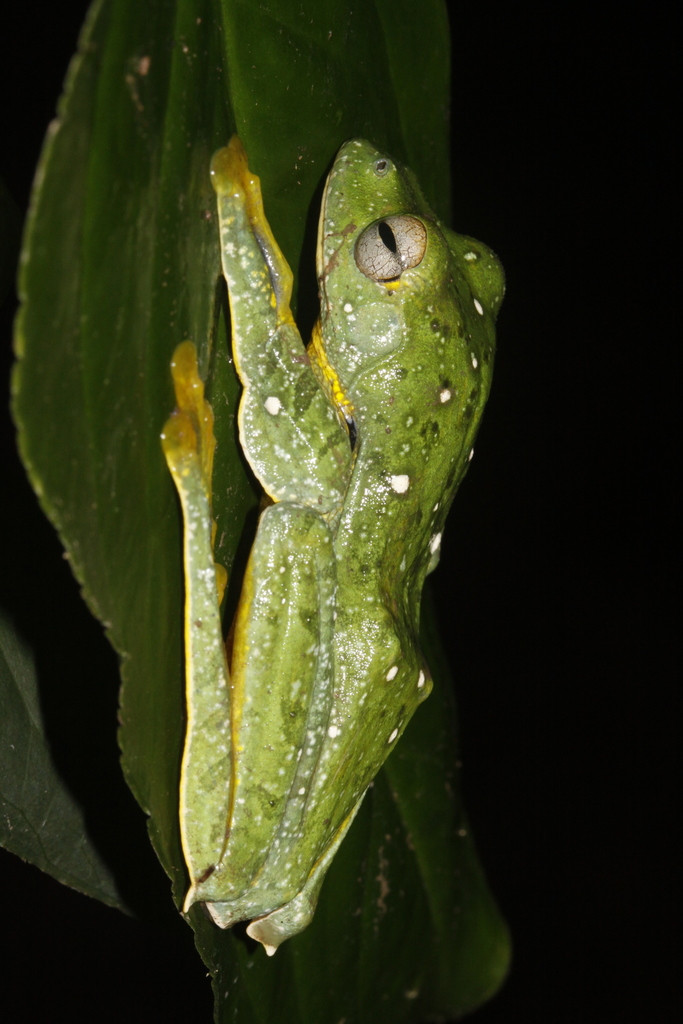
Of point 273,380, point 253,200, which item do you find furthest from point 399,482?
point 253,200

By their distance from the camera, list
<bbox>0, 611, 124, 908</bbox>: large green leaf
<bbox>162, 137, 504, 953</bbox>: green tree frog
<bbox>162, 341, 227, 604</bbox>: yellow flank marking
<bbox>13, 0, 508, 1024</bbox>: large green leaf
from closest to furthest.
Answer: <bbox>13, 0, 508, 1024</bbox>: large green leaf → <bbox>162, 341, 227, 604</bbox>: yellow flank marking → <bbox>162, 137, 504, 953</bbox>: green tree frog → <bbox>0, 611, 124, 908</bbox>: large green leaf

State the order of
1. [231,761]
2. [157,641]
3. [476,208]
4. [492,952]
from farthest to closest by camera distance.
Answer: [476,208], [492,952], [231,761], [157,641]

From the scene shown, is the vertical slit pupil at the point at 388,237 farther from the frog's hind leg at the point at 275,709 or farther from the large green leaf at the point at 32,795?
the large green leaf at the point at 32,795

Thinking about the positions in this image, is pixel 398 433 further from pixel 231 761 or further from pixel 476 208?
pixel 476 208

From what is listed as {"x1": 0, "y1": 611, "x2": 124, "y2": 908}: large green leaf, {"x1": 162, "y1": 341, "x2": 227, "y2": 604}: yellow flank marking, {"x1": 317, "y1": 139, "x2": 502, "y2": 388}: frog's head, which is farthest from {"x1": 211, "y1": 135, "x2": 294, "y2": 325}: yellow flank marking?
{"x1": 0, "y1": 611, "x2": 124, "y2": 908}: large green leaf

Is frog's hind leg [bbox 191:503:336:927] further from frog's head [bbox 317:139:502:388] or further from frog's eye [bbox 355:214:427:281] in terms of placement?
frog's eye [bbox 355:214:427:281]

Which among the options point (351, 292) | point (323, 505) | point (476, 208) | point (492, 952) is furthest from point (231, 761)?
point (476, 208)

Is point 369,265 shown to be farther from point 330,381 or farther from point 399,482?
point 399,482
